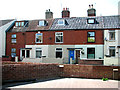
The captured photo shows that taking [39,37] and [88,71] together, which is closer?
[88,71]

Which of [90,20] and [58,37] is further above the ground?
[90,20]

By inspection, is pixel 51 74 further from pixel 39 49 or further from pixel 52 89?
pixel 39 49

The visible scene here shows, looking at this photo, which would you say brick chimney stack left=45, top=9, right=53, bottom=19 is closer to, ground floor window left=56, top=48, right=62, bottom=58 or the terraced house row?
the terraced house row

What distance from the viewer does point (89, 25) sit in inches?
957

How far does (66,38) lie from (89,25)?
407 cm

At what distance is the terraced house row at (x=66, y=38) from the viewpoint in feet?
74.3

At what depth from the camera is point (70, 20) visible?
86.5 ft

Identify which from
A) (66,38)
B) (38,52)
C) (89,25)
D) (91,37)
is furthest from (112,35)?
A: (38,52)

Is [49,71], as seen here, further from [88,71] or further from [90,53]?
[90,53]

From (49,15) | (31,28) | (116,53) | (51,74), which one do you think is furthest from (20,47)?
(116,53)

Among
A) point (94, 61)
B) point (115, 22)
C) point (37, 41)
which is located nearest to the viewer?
point (94, 61)

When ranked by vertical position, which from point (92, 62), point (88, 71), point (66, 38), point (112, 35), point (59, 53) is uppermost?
point (112, 35)

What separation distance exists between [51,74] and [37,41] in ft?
37.5

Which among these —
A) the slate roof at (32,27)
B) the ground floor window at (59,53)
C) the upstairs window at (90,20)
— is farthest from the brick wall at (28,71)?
the upstairs window at (90,20)
